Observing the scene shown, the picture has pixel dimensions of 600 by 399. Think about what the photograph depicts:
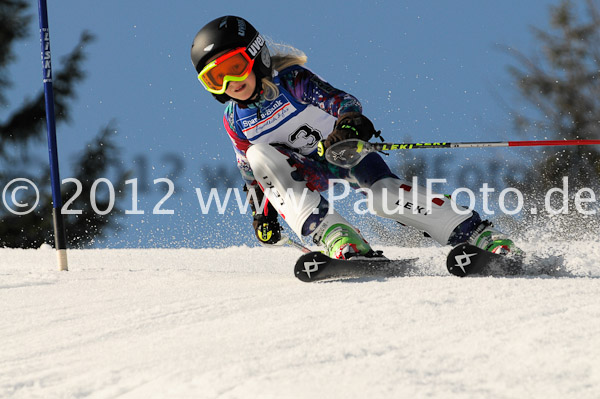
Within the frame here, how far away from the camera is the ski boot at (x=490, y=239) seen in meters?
3.49

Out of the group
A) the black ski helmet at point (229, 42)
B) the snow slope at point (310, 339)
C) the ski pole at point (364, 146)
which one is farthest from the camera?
the black ski helmet at point (229, 42)

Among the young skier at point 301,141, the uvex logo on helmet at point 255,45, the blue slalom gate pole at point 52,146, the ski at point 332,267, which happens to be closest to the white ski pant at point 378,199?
the young skier at point 301,141

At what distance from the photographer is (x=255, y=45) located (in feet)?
11.5

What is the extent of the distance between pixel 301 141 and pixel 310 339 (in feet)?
5.94

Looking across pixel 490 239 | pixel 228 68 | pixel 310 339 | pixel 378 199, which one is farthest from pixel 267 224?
pixel 310 339

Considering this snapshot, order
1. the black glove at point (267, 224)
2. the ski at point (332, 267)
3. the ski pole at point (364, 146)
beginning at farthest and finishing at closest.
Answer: the black glove at point (267, 224) < the ski pole at point (364, 146) < the ski at point (332, 267)

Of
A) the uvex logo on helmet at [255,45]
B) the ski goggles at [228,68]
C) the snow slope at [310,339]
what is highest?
the uvex logo on helmet at [255,45]

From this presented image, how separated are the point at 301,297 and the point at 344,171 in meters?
1.11

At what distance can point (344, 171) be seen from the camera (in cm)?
372

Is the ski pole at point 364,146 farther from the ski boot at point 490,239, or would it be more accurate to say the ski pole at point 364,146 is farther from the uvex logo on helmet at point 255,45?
the uvex logo on helmet at point 255,45

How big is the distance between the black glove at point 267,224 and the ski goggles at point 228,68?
78 centimetres

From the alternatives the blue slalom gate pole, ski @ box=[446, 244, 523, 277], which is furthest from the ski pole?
the blue slalom gate pole

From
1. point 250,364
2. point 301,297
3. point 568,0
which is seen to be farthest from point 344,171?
point 568,0

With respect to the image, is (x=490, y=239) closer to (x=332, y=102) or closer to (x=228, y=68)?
(x=332, y=102)
